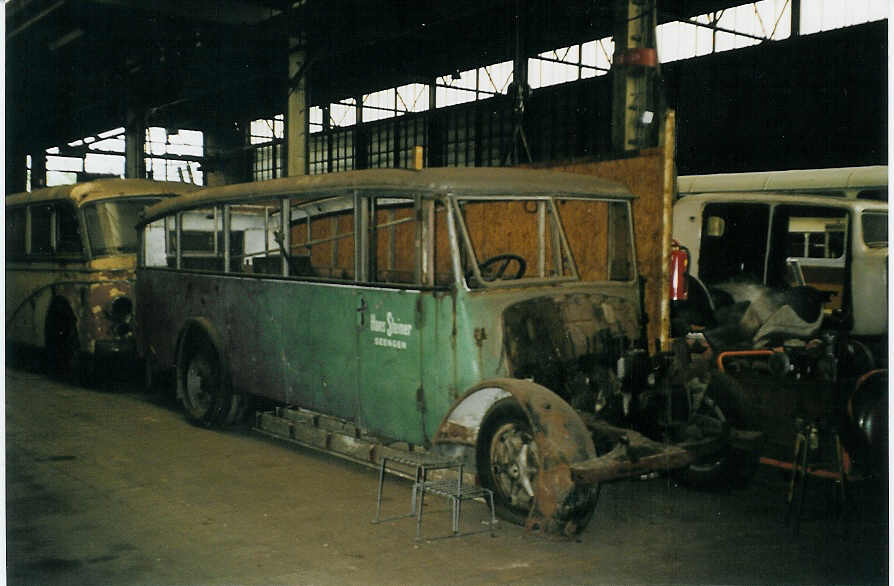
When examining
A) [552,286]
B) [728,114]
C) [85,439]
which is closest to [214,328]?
[85,439]

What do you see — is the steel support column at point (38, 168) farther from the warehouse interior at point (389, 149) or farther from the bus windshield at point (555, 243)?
the bus windshield at point (555, 243)

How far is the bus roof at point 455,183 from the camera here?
5973 millimetres

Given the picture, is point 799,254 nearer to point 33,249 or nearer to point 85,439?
point 85,439

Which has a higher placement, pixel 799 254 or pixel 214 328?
pixel 799 254

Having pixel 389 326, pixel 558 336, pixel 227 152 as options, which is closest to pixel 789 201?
pixel 558 336

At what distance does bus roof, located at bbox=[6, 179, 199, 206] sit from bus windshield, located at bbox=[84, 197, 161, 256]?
4.0 inches

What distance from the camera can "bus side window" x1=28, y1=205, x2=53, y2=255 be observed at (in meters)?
11.4

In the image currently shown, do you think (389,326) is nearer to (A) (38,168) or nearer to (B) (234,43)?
(A) (38,168)

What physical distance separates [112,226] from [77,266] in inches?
24.7

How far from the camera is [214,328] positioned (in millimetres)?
8367

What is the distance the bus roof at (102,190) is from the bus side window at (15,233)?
0.14 metres

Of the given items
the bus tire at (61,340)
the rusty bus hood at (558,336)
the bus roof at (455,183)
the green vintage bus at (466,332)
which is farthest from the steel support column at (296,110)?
the rusty bus hood at (558,336)

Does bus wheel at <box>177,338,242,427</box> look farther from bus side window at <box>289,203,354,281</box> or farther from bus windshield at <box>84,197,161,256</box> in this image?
bus windshield at <box>84,197,161,256</box>

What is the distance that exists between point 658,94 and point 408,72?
46.1 ft
